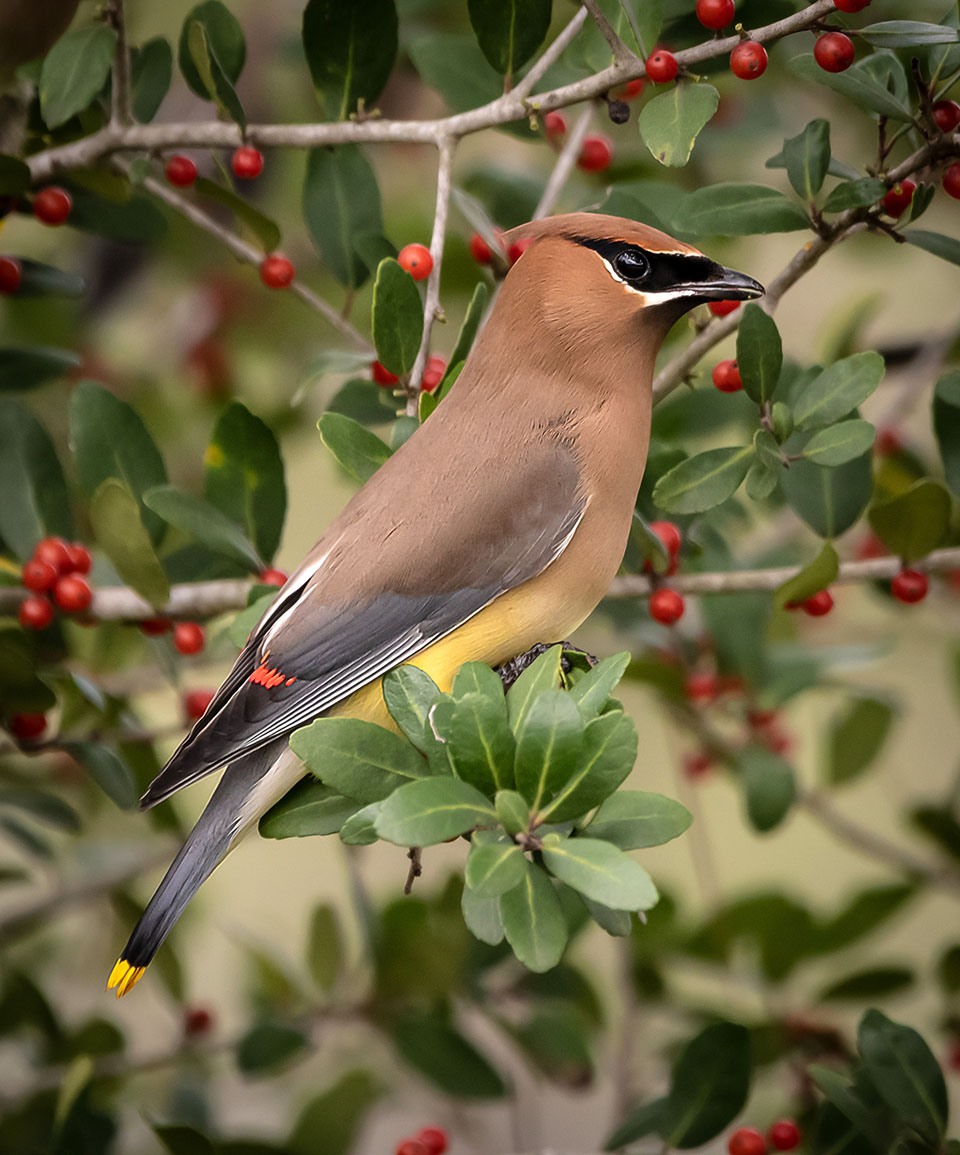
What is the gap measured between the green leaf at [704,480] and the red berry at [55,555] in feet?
3.25

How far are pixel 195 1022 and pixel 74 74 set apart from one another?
1836mm

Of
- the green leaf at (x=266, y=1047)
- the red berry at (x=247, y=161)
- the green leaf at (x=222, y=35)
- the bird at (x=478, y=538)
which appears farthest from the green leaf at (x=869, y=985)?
the green leaf at (x=222, y=35)

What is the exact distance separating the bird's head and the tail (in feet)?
2.30

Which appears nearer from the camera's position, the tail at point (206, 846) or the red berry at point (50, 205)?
the tail at point (206, 846)

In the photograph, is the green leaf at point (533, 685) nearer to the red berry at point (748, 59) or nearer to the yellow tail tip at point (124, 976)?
the yellow tail tip at point (124, 976)

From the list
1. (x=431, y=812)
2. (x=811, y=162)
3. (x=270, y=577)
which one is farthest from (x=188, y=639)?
(x=811, y=162)

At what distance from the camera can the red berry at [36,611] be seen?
1.99 m

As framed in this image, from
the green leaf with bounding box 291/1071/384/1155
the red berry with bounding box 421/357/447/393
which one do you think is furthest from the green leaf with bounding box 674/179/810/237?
the green leaf with bounding box 291/1071/384/1155

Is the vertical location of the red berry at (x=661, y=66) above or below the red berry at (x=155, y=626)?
above

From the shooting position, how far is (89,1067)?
200 centimetres

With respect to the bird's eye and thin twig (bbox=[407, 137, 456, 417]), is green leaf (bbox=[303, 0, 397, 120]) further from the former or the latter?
the bird's eye

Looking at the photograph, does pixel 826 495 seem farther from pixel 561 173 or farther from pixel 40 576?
pixel 40 576

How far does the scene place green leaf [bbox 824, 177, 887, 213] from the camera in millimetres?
1524

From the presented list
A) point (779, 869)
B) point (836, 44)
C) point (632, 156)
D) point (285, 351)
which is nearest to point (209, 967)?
point (779, 869)
